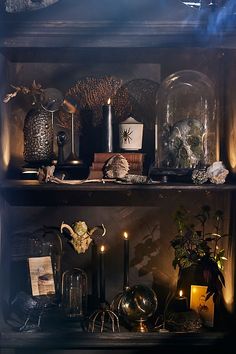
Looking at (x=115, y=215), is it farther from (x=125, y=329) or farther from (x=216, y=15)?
(x=216, y=15)

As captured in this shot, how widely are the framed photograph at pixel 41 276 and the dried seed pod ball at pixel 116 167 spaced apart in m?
0.43

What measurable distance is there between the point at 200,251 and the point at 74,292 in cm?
52

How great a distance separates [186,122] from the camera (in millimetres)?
2285

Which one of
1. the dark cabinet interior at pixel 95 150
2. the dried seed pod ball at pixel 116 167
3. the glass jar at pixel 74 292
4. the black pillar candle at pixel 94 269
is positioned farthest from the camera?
the black pillar candle at pixel 94 269

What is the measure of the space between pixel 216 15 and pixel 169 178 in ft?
2.07

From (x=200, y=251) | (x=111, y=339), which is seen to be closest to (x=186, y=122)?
(x=200, y=251)

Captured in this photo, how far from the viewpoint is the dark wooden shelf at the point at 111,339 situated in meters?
2.10

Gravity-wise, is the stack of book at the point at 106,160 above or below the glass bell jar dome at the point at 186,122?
below

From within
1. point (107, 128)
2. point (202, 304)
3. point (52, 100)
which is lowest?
point (202, 304)

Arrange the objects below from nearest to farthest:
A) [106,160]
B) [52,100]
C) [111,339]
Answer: [111,339], [106,160], [52,100]

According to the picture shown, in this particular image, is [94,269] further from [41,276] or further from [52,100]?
[52,100]

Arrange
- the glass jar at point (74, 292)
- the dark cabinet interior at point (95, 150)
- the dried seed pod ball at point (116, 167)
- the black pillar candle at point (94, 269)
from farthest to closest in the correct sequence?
the black pillar candle at point (94, 269) → the glass jar at point (74, 292) → the dried seed pod ball at point (116, 167) → the dark cabinet interior at point (95, 150)

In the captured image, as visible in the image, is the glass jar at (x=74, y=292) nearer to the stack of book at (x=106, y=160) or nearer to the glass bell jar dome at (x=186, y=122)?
the stack of book at (x=106, y=160)

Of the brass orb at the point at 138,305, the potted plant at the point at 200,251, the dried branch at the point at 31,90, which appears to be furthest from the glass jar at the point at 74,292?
the dried branch at the point at 31,90
